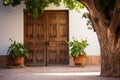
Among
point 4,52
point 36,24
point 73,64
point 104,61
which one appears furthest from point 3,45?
point 104,61

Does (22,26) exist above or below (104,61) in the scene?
above

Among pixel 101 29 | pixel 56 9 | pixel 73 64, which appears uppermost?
pixel 56 9

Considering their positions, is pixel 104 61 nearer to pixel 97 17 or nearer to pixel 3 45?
pixel 97 17

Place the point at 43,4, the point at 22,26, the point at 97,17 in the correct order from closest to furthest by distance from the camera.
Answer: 1. the point at 97,17
2. the point at 43,4
3. the point at 22,26

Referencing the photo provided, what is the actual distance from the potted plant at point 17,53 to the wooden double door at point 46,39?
3.40 feet

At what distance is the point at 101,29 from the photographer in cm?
1777

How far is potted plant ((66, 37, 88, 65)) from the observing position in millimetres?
23984

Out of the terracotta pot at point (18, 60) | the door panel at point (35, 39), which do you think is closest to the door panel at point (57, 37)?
the door panel at point (35, 39)

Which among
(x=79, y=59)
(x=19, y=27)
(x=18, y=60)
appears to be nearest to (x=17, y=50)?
(x=18, y=60)

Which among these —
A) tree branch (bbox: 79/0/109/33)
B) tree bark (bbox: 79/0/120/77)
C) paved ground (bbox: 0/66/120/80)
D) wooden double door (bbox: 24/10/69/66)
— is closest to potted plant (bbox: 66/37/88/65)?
wooden double door (bbox: 24/10/69/66)

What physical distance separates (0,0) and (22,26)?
2035 mm

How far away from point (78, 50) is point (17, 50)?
3553mm

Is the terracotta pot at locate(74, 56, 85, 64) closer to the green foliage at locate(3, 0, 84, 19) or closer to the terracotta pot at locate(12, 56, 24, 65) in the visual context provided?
the green foliage at locate(3, 0, 84, 19)

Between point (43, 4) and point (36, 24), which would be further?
point (36, 24)
